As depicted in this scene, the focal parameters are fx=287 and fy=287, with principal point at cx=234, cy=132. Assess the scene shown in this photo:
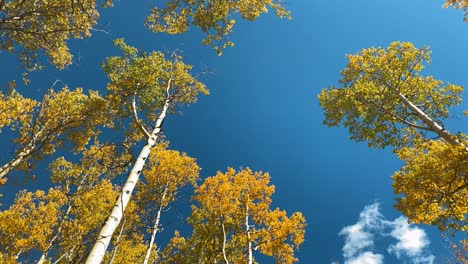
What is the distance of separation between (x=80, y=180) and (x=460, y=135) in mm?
18487

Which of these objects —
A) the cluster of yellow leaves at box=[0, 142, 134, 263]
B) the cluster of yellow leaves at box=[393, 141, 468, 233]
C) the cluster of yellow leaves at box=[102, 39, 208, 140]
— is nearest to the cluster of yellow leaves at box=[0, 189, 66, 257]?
the cluster of yellow leaves at box=[0, 142, 134, 263]

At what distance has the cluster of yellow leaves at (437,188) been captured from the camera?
24.1 ft

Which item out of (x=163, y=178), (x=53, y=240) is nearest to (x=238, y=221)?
(x=163, y=178)

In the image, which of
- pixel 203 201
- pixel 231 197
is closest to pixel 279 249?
pixel 231 197

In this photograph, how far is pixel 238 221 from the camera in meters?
15.6

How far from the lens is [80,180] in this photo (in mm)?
17438

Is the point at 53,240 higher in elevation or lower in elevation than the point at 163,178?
lower

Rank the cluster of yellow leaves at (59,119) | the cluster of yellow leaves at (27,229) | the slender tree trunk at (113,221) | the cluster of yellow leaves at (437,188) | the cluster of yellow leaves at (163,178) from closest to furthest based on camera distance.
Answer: the slender tree trunk at (113,221), the cluster of yellow leaves at (437,188), the cluster of yellow leaves at (59,119), the cluster of yellow leaves at (27,229), the cluster of yellow leaves at (163,178)

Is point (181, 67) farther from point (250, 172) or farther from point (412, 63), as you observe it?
point (412, 63)

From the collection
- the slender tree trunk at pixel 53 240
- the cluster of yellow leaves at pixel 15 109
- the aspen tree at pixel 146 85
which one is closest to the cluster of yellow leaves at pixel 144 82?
the aspen tree at pixel 146 85

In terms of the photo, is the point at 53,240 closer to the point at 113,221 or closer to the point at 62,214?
the point at 62,214

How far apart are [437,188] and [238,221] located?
392 inches

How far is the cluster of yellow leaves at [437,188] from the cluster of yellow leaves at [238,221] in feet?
23.9

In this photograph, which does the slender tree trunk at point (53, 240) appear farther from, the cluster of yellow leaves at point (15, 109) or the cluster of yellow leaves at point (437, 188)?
the cluster of yellow leaves at point (437, 188)
